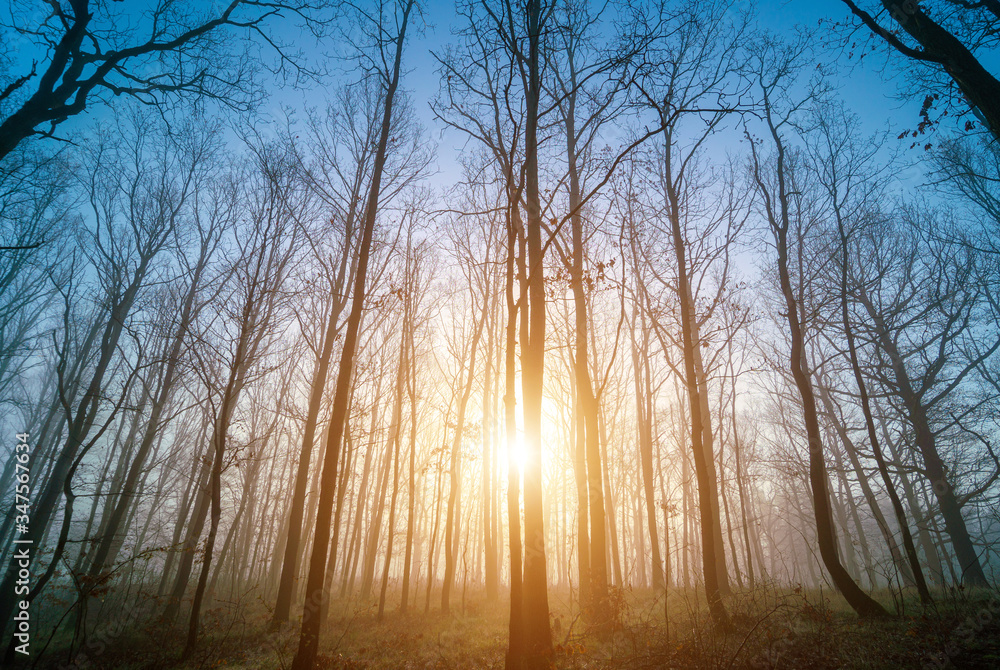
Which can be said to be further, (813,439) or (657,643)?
(813,439)

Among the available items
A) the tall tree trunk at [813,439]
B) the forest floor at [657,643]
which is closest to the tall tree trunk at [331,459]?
the forest floor at [657,643]

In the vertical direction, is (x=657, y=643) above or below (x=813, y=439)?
below

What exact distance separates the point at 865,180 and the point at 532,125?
7.60 meters

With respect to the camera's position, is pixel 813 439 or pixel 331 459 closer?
pixel 331 459

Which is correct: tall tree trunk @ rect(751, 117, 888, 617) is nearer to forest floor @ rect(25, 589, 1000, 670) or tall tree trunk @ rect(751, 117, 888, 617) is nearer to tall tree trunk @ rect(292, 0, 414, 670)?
forest floor @ rect(25, 589, 1000, 670)

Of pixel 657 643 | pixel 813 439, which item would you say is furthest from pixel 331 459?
pixel 813 439

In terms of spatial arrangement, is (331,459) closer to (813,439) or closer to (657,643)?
(657,643)

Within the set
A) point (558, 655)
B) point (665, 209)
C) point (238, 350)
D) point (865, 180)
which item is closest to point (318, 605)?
point (558, 655)

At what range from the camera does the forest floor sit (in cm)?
436

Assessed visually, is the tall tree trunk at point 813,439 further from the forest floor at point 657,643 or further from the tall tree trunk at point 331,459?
the tall tree trunk at point 331,459

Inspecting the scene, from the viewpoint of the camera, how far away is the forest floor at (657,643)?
14.3 feet

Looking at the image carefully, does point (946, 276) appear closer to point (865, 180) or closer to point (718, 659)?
point (865, 180)

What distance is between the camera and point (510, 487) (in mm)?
5305

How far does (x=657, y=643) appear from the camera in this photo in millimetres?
5301
